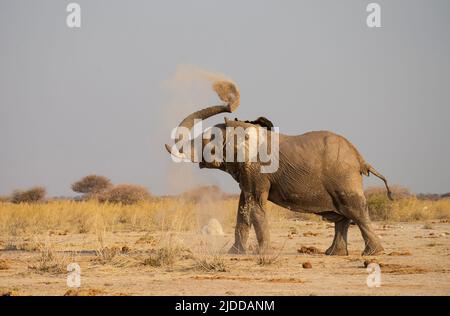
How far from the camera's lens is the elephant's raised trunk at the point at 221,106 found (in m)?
16.2

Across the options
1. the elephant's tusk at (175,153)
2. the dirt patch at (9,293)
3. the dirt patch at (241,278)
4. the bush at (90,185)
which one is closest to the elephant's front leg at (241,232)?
the elephant's tusk at (175,153)

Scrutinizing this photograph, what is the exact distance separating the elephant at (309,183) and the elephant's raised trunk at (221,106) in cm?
3

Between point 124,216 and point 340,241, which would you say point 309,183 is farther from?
point 124,216

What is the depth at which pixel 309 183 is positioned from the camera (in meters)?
15.6

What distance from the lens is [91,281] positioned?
12.0 m

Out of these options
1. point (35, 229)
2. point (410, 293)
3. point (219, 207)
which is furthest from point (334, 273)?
point (35, 229)

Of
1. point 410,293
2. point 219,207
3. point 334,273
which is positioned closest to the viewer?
point 410,293

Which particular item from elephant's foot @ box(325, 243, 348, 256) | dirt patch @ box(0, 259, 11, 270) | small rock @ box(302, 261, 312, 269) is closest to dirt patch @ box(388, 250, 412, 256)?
elephant's foot @ box(325, 243, 348, 256)

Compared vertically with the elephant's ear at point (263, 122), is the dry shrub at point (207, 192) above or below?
below

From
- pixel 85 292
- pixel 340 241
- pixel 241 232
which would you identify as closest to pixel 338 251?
pixel 340 241

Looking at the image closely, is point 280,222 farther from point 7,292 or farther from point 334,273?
point 7,292

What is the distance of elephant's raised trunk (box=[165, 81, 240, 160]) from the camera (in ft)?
53.3

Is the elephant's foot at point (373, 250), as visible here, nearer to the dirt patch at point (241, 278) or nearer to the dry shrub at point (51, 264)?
the dirt patch at point (241, 278)
